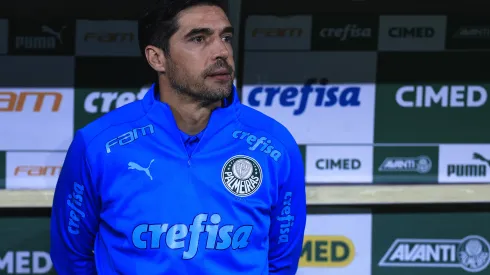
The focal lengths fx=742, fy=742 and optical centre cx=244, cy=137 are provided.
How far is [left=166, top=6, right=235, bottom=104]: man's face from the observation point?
5.41ft

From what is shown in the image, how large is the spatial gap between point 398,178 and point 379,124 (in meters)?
0.20

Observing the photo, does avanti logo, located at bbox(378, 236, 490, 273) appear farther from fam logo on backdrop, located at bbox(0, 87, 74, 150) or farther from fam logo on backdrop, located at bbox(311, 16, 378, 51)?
fam logo on backdrop, located at bbox(0, 87, 74, 150)

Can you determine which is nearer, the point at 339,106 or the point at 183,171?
the point at 183,171

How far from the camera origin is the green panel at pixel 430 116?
2535mm

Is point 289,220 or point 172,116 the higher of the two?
point 172,116

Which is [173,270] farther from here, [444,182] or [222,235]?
[444,182]

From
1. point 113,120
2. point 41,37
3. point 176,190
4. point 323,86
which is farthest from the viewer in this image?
point 323,86

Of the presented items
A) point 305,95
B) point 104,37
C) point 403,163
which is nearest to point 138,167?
point 104,37

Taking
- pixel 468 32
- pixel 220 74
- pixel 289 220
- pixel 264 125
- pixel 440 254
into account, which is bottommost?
pixel 440 254

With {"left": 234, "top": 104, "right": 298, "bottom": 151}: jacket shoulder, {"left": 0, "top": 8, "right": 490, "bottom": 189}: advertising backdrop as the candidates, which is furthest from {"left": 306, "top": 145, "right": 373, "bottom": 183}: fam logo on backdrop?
{"left": 234, "top": 104, "right": 298, "bottom": 151}: jacket shoulder

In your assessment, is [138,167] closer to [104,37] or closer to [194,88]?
[194,88]

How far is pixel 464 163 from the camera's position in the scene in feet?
8.38

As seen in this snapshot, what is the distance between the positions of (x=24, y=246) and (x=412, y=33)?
148cm

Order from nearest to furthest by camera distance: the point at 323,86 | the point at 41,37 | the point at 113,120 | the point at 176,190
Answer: the point at 176,190
the point at 113,120
the point at 41,37
the point at 323,86
